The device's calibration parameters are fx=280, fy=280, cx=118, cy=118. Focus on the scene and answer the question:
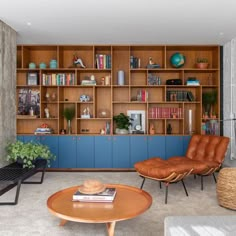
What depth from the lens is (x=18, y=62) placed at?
5.65m

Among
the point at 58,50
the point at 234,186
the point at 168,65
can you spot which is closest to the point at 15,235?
the point at 234,186

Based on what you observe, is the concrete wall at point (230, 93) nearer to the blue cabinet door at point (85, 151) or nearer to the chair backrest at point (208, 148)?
the chair backrest at point (208, 148)

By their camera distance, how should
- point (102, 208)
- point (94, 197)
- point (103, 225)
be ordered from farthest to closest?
point (103, 225) → point (94, 197) → point (102, 208)

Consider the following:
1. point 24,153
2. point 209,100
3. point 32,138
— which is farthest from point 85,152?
point 209,100

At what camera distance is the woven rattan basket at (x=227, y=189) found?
3154 millimetres

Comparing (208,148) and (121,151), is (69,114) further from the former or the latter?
(208,148)

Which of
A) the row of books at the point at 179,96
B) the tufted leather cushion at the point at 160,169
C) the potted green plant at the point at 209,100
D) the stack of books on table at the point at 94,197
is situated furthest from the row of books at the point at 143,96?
the stack of books on table at the point at 94,197

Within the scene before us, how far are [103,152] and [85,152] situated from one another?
348 millimetres

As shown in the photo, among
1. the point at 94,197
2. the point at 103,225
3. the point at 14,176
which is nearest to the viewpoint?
the point at 94,197

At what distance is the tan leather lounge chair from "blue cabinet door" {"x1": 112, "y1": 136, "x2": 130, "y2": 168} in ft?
3.99

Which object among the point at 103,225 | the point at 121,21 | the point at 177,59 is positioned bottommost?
the point at 103,225

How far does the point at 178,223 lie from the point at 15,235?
1.59 meters

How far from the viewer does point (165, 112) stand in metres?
5.63

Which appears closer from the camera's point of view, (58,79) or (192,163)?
(192,163)
